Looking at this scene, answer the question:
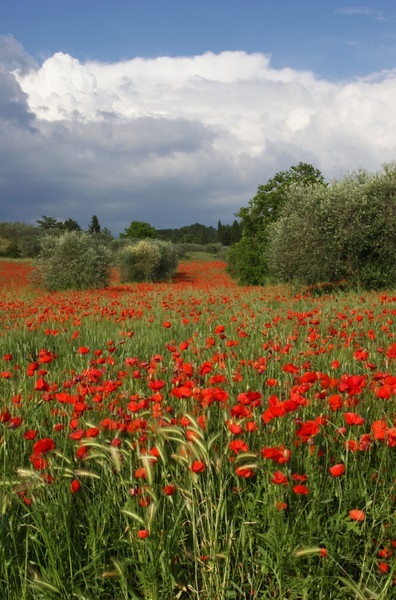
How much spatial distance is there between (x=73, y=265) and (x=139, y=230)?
1430 inches

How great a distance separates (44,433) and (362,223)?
18.3 m

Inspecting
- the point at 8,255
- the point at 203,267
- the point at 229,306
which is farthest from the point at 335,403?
the point at 8,255

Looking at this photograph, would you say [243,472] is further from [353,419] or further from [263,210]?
[263,210]

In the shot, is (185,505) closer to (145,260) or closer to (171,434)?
Answer: (171,434)

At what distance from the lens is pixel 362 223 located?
19.8 m

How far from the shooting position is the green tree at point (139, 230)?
6331cm

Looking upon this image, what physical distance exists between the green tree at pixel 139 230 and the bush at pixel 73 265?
113 feet

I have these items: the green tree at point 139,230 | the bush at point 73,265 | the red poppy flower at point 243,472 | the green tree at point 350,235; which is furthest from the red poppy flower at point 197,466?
the green tree at point 139,230

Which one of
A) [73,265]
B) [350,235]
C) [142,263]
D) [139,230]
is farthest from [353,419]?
[139,230]

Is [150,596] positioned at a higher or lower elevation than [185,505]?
lower

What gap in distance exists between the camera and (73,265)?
27.7 meters

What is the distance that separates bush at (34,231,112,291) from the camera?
1078 inches

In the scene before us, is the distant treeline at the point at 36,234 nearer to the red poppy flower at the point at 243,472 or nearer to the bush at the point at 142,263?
the bush at the point at 142,263

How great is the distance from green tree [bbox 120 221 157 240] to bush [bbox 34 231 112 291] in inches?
1351
